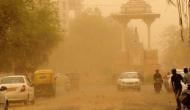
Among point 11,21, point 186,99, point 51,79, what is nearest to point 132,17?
point 51,79

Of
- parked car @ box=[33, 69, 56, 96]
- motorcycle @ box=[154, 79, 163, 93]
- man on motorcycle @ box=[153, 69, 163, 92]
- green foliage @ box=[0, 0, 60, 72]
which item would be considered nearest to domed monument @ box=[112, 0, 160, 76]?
green foliage @ box=[0, 0, 60, 72]

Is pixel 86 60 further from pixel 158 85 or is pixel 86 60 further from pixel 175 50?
pixel 158 85

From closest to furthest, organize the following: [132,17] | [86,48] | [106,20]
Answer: [132,17] < [86,48] < [106,20]

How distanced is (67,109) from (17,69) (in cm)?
2867

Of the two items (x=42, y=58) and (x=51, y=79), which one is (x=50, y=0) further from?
(x=51, y=79)

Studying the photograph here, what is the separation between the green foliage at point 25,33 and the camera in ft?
119

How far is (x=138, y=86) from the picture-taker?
175ft

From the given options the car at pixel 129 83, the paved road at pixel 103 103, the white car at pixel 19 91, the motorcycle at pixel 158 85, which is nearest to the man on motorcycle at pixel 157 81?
the motorcycle at pixel 158 85

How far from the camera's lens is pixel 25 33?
148ft

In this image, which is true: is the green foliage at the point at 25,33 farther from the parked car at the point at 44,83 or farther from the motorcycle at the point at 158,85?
the motorcycle at the point at 158,85

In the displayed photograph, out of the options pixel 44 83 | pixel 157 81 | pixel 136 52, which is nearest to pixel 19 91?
pixel 44 83

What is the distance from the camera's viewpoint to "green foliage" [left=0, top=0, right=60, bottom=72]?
36306mm

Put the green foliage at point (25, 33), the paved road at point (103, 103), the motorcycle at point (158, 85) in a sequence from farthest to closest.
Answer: the motorcycle at point (158, 85), the green foliage at point (25, 33), the paved road at point (103, 103)

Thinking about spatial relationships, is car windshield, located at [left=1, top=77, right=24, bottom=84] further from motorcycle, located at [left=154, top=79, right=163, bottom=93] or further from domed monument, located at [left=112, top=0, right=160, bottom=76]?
domed monument, located at [left=112, top=0, right=160, bottom=76]
